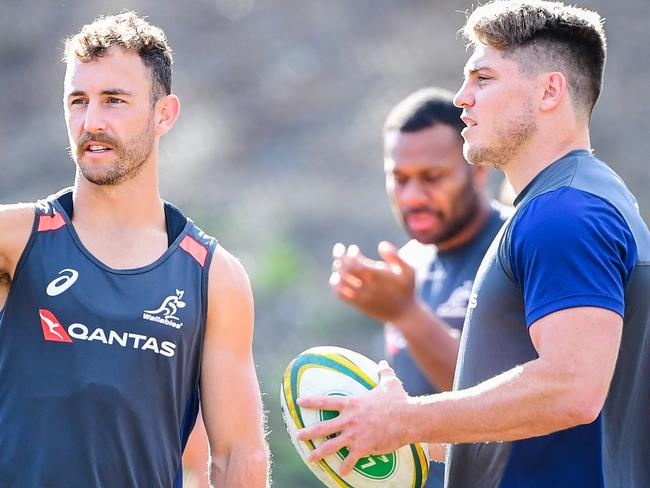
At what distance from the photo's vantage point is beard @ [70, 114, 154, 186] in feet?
14.1

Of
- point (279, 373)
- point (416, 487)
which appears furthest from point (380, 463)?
point (279, 373)

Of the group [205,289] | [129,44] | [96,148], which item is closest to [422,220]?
[205,289]

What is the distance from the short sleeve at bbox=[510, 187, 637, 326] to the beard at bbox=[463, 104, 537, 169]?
0.35 meters

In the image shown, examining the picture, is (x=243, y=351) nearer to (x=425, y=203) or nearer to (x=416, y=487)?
(x=416, y=487)

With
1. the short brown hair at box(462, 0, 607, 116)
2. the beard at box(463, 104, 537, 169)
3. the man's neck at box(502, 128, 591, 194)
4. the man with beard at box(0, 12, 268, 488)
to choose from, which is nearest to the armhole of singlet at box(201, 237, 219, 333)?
the man with beard at box(0, 12, 268, 488)

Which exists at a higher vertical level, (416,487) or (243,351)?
(243,351)

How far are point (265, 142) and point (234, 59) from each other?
6.72ft

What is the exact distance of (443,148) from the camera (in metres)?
6.57

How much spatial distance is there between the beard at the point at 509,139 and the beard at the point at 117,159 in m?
1.35

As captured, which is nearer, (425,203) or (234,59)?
(425,203)

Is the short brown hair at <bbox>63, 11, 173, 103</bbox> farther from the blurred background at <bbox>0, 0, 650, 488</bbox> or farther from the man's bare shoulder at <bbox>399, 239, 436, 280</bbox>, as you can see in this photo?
the blurred background at <bbox>0, 0, 650, 488</bbox>

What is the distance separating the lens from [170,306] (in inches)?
167

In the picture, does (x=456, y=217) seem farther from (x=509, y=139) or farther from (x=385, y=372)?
(x=385, y=372)

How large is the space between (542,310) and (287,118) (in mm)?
13187
